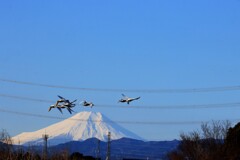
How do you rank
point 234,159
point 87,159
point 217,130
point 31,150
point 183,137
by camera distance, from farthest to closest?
point 183,137, point 217,130, point 87,159, point 234,159, point 31,150

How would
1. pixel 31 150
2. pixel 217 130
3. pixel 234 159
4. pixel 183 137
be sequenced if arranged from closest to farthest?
pixel 31 150, pixel 234 159, pixel 217 130, pixel 183 137

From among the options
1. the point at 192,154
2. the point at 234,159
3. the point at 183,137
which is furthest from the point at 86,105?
the point at 183,137

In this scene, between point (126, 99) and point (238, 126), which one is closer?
point (126, 99)

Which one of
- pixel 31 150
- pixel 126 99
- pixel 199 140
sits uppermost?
pixel 199 140

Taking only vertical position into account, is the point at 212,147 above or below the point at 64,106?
above

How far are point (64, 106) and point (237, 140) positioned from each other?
36.4m

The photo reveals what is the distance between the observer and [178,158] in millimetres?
130500

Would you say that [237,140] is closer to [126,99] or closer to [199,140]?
[126,99]

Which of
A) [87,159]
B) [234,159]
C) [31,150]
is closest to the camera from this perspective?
[31,150]

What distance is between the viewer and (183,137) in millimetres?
129375

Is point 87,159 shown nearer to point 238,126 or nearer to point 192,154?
point 192,154

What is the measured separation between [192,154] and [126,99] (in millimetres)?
78716

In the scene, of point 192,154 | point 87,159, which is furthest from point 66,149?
point 192,154

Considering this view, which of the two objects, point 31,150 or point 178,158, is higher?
point 178,158
